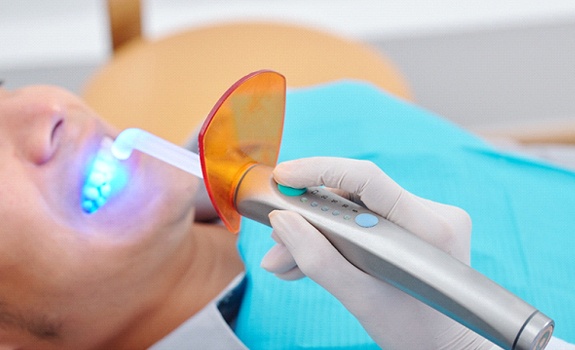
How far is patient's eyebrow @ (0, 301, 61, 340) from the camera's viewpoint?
2.72 ft

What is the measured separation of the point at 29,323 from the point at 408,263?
1.60 ft

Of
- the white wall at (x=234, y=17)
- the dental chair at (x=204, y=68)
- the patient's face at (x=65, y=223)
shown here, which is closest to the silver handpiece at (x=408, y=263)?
the patient's face at (x=65, y=223)

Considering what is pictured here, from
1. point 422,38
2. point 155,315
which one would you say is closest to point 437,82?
point 422,38

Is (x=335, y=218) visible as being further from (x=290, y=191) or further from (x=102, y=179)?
(x=102, y=179)

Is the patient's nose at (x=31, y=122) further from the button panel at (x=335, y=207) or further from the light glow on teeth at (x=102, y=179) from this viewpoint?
the button panel at (x=335, y=207)

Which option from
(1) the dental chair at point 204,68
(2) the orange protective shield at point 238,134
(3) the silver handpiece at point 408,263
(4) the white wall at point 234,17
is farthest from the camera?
(4) the white wall at point 234,17

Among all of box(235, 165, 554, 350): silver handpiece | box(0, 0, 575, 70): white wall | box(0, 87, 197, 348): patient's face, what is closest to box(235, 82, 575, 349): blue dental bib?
box(0, 87, 197, 348): patient's face

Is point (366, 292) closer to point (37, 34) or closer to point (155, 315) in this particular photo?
point (155, 315)

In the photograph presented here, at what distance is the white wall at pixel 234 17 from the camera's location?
244 cm

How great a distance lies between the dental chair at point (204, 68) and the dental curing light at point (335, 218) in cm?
66

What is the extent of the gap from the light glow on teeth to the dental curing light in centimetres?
10

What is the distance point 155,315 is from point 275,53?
79cm

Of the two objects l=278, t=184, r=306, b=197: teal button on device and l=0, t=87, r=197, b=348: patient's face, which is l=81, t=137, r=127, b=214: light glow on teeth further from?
l=278, t=184, r=306, b=197: teal button on device

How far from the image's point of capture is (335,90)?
1.30 meters
